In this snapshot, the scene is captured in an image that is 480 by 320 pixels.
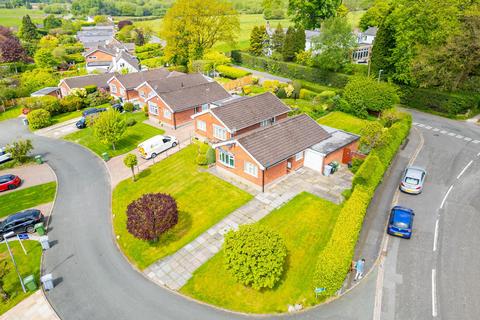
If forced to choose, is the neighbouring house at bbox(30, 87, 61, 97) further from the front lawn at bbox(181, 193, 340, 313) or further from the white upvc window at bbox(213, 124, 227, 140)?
the front lawn at bbox(181, 193, 340, 313)

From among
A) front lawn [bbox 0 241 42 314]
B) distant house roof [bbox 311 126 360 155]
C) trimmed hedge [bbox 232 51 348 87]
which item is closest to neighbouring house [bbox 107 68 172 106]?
trimmed hedge [bbox 232 51 348 87]

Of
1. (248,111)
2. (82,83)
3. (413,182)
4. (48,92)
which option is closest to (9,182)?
(248,111)

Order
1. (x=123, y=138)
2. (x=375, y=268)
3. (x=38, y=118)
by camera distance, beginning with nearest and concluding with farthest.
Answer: (x=375, y=268)
(x=123, y=138)
(x=38, y=118)

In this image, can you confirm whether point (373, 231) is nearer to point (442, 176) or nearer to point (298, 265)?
point (298, 265)

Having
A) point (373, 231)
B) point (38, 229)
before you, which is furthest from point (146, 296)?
point (373, 231)

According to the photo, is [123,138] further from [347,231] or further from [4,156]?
[347,231]

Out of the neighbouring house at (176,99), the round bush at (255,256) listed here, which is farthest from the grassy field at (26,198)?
the round bush at (255,256)

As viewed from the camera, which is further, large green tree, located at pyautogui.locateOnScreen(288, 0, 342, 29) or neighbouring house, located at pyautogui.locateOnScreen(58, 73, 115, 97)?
large green tree, located at pyautogui.locateOnScreen(288, 0, 342, 29)
